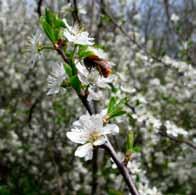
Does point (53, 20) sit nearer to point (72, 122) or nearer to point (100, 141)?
point (100, 141)

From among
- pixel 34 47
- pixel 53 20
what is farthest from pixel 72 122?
pixel 53 20

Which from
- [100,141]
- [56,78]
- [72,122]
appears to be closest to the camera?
[100,141]

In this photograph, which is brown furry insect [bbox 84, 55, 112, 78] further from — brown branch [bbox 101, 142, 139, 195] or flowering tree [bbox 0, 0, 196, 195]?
flowering tree [bbox 0, 0, 196, 195]

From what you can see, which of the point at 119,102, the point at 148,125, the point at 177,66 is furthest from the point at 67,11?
the point at 177,66

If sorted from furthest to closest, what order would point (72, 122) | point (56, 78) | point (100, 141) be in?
point (72, 122) → point (56, 78) → point (100, 141)

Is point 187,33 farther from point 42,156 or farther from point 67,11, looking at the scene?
point 67,11

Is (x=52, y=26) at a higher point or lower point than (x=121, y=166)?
higher
